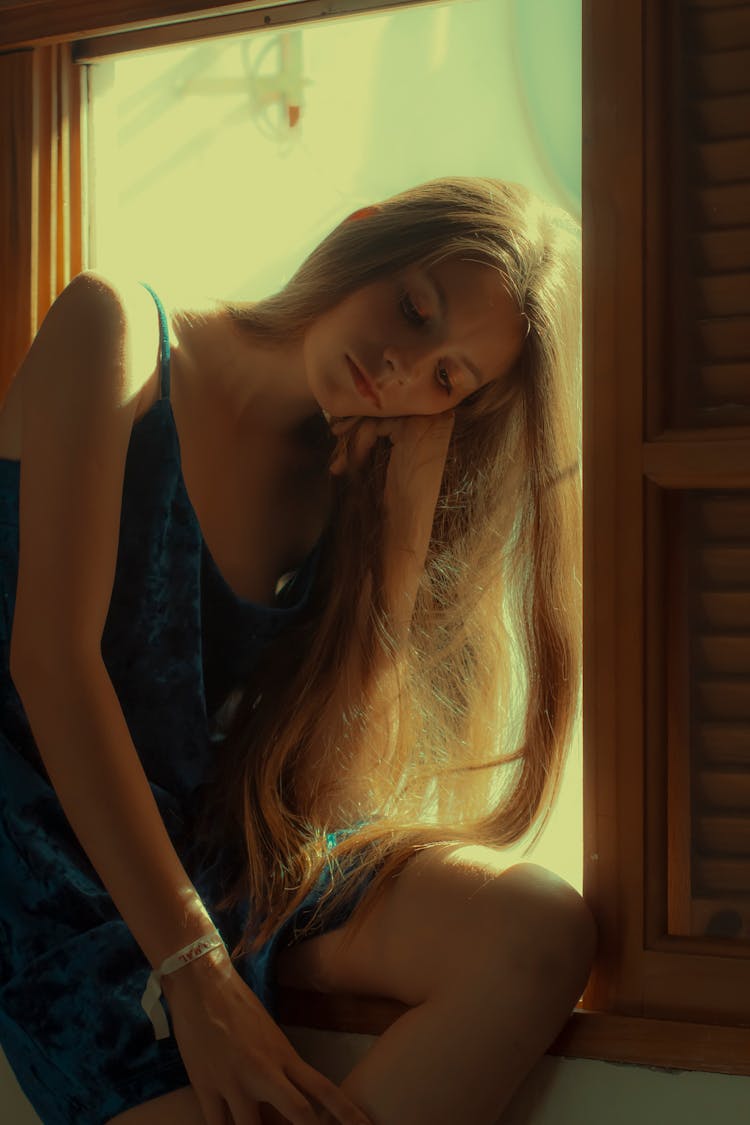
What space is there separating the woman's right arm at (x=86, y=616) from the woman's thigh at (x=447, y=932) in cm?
13

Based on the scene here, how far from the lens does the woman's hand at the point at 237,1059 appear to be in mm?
1084

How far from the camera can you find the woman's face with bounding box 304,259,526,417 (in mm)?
1316

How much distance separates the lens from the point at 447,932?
1.14 m

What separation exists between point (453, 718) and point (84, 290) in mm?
605

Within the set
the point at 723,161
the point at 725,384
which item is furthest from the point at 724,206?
the point at 725,384

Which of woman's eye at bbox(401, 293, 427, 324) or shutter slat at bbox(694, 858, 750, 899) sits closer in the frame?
shutter slat at bbox(694, 858, 750, 899)

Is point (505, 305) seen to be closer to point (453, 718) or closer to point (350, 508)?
point (350, 508)

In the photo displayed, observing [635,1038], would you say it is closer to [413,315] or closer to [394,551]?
[394,551]

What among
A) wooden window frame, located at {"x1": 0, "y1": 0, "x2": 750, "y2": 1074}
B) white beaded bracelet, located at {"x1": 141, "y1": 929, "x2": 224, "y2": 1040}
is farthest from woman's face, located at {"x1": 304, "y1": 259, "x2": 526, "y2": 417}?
white beaded bracelet, located at {"x1": 141, "y1": 929, "x2": 224, "y2": 1040}

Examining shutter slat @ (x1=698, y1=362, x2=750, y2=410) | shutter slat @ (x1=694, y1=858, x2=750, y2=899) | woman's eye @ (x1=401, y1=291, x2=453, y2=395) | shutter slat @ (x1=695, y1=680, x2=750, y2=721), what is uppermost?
woman's eye @ (x1=401, y1=291, x2=453, y2=395)

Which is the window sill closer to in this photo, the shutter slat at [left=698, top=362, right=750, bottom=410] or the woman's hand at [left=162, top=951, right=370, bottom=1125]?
the woman's hand at [left=162, top=951, right=370, bottom=1125]

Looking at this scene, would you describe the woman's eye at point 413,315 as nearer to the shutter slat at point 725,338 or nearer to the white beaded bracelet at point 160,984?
the shutter slat at point 725,338

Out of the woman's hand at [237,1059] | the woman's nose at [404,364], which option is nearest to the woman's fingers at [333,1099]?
the woman's hand at [237,1059]

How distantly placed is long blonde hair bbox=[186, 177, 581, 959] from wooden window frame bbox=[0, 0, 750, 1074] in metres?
0.14
